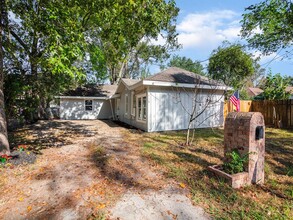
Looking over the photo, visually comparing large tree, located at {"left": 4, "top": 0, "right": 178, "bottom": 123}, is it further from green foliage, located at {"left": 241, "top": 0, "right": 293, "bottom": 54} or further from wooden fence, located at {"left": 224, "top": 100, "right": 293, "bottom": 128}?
wooden fence, located at {"left": 224, "top": 100, "right": 293, "bottom": 128}

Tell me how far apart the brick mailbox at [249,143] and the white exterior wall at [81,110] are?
53.6 feet

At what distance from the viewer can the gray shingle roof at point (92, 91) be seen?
18120mm

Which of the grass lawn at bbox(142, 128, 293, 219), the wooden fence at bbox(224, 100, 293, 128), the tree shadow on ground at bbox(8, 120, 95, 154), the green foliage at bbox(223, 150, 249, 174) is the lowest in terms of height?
the grass lawn at bbox(142, 128, 293, 219)

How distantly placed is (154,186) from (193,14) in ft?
27.8

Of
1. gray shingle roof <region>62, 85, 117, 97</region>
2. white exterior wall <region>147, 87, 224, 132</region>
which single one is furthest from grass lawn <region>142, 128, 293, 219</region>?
gray shingle roof <region>62, 85, 117, 97</region>

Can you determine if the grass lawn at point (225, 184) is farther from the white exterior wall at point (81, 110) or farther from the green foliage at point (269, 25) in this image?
the white exterior wall at point (81, 110)

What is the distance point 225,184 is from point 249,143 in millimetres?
925

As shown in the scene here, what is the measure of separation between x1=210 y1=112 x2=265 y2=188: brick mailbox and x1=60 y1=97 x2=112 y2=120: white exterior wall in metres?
16.3

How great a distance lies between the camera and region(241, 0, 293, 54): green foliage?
25.5 feet

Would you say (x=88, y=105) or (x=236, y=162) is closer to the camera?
(x=236, y=162)

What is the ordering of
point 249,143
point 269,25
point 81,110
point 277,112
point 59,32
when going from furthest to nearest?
1. point 81,110
2. point 277,112
3. point 269,25
4. point 59,32
5. point 249,143

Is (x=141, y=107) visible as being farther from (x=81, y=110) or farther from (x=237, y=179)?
(x=81, y=110)

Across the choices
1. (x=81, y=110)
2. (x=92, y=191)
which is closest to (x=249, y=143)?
(x=92, y=191)

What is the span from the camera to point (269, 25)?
8.62 m
